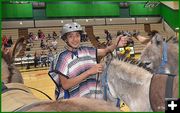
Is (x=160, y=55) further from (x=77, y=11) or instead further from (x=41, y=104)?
(x=77, y=11)

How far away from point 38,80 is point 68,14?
1006cm

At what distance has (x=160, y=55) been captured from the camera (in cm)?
253

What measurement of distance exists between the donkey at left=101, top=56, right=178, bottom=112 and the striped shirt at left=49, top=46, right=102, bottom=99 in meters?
0.15

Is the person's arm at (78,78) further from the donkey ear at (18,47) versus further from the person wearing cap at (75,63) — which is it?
the donkey ear at (18,47)

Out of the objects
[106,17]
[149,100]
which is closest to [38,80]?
[149,100]

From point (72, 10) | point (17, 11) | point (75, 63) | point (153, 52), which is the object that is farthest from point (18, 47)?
point (72, 10)

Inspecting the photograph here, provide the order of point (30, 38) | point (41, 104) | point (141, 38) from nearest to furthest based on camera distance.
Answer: point (41, 104) → point (141, 38) → point (30, 38)

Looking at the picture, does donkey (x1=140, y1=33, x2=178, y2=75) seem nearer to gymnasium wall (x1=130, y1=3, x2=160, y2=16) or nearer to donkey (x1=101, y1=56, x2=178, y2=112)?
donkey (x1=101, y1=56, x2=178, y2=112)

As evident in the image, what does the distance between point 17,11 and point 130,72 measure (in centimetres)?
1706

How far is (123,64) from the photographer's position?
232 centimetres

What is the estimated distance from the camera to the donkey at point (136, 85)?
178cm

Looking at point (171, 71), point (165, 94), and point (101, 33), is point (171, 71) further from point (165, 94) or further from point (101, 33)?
point (101, 33)

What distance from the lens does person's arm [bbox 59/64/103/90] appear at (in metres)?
1.98

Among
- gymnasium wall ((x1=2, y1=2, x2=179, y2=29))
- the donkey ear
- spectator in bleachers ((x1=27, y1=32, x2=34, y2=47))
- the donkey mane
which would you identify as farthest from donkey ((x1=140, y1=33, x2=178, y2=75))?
gymnasium wall ((x1=2, y1=2, x2=179, y2=29))
